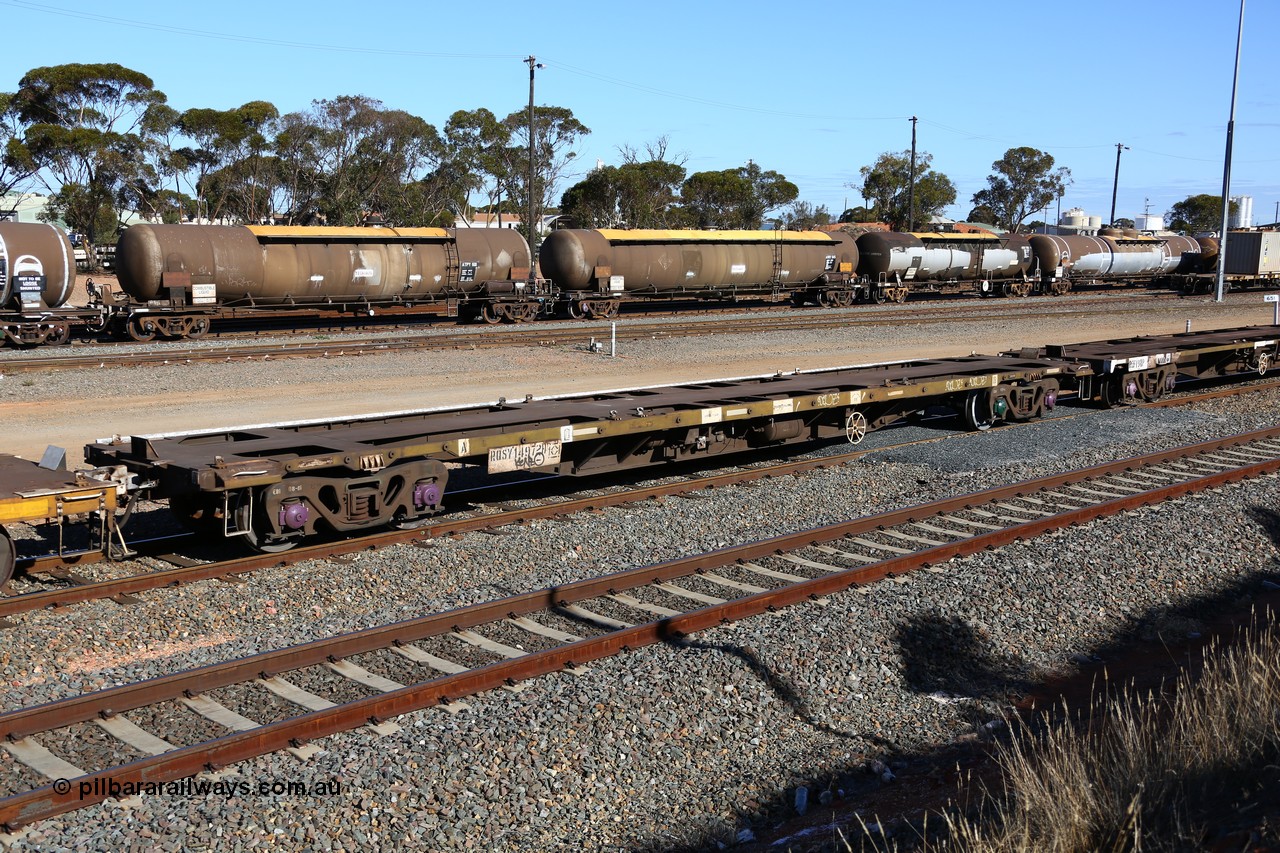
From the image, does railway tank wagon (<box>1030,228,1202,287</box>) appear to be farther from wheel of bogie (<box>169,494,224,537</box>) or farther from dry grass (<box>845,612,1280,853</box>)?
dry grass (<box>845,612,1280,853</box>)

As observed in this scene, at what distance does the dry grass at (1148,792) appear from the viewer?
4.63m

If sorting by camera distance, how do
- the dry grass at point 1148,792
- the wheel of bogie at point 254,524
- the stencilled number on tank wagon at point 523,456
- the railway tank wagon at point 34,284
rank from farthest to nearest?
the railway tank wagon at point 34,284
the stencilled number on tank wagon at point 523,456
the wheel of bogie at point 254,524
the dry grass at point 1148,792

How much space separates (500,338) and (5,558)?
19.2 meters

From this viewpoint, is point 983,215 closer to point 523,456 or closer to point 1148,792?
point 523,456

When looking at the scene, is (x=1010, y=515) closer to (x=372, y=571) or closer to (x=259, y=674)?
(x=372, y=571)

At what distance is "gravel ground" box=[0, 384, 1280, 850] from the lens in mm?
5531

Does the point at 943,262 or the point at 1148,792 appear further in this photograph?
the point at 943,262

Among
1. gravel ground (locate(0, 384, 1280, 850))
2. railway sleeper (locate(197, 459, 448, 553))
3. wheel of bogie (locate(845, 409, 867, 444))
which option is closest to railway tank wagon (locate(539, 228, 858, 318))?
wheel of bogie (locate(845, 409, 867, 444))

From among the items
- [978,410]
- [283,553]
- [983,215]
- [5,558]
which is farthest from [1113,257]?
[983,215]

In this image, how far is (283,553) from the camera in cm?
959

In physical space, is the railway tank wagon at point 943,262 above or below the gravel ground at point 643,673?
above

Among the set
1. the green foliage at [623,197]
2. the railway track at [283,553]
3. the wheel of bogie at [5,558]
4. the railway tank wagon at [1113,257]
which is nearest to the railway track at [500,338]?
the railway tank wagon at [1113,257]

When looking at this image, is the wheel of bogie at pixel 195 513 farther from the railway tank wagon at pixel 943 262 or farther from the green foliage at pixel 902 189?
the green foliage at pixel 902 189
